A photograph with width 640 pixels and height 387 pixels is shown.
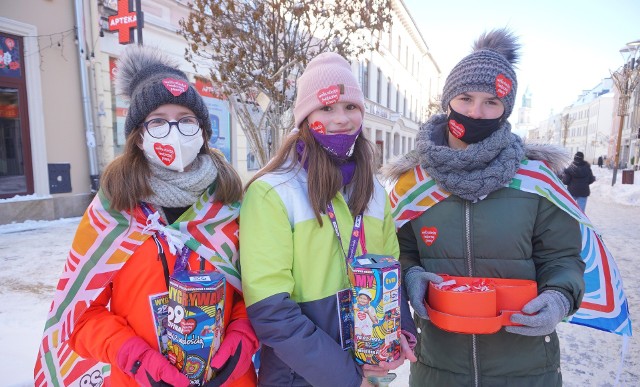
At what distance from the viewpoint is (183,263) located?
1571 millimetres

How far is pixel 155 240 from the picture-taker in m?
1.59

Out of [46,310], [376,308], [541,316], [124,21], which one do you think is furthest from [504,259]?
[124,21]

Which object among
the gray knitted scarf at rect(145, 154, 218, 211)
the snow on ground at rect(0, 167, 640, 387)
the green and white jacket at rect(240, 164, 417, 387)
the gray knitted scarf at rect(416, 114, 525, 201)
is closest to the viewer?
the green and white jacket at rect(240, 164, 417, 387)

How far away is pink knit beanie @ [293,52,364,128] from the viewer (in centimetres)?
172

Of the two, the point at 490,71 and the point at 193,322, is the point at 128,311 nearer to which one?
the point at 193,322

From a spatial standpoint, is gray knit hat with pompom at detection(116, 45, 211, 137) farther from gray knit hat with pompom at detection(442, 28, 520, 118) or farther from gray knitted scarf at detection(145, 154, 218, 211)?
gray knit hat with pompom at detection(442, 28, 520, 118)

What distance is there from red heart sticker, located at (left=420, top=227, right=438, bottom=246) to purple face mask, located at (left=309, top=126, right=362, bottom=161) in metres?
0.55

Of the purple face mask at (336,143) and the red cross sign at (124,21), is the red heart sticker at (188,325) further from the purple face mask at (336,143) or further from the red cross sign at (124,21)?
the red cross sign at (124,21)

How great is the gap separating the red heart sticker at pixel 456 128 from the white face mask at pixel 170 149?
122 cm

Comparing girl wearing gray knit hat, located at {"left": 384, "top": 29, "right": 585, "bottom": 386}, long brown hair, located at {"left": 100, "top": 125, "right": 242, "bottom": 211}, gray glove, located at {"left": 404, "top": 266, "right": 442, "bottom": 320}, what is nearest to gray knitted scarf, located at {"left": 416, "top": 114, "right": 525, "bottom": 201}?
girl wearing gray knit hat, located at {"left": 384, "top": 29, "right": 585, "bottom": 386}

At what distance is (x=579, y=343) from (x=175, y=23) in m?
10.8

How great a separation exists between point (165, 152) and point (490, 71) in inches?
58.2

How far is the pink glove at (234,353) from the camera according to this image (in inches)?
55.5

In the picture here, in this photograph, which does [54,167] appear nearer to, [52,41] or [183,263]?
[52,41]
